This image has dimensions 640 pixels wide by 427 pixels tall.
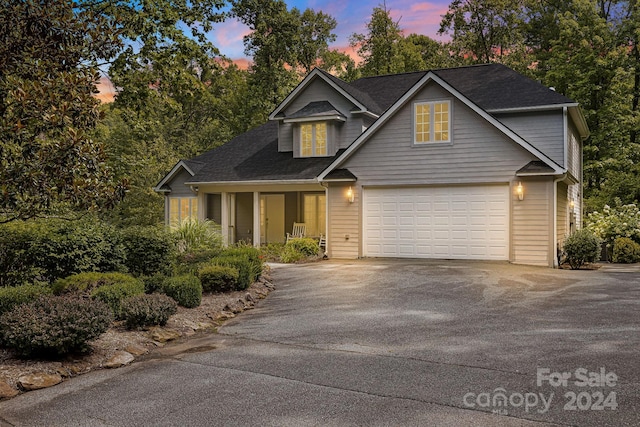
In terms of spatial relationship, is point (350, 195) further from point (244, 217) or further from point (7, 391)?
point (7, 391)

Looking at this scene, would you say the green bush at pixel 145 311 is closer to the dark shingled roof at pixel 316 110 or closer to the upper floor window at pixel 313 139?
the dark shingled roof at pixel 316 110

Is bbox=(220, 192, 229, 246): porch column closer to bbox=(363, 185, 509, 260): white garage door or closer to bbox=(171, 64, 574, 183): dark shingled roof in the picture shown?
bbox=(171, 64, 574, 183): dark shingled roof

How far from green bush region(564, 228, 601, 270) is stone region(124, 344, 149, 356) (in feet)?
42.2

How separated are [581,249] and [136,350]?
13141 millimetres

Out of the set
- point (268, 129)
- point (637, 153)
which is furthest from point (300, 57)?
point (637, 153)

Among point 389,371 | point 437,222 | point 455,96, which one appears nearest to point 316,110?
point 455,96

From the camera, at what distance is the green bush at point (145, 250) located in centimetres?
1120

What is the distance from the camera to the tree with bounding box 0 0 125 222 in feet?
20.7

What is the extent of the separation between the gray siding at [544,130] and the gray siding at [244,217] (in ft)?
37.4

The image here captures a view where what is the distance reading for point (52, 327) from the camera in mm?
6539

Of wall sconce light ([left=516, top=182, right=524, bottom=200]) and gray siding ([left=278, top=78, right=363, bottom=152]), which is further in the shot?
gray siding ([left=278, top=78, right=363, bottom=152])

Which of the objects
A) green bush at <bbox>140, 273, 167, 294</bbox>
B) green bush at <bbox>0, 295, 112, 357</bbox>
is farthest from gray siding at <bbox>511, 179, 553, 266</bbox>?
green bush at <bbox>0, 295, 112, 357</bbox>

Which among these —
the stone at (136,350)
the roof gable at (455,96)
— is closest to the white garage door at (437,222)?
the roof gable at (455,96)

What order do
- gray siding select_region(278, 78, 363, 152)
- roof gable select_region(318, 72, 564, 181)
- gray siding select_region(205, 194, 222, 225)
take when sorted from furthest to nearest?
gray siding select_region(205, 194, 222, 225)
gray siding select_region(278, 78, 363, 152)
roof gable select_region(318, 72, 564, 181)
